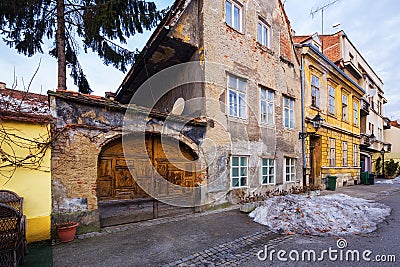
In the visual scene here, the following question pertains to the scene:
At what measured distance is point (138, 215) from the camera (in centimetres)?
621

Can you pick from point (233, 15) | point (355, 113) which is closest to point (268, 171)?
point (233, 15)

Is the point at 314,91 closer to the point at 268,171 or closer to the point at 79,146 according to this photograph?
the point at 268,171

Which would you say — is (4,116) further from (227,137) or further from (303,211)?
(303,211)

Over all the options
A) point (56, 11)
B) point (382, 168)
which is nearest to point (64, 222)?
point (56, 11)

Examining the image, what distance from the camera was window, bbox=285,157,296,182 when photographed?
10934 mm

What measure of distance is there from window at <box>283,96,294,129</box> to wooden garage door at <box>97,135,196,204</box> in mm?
5972

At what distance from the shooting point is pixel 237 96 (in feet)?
29.1

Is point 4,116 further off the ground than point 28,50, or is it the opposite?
point 28,50

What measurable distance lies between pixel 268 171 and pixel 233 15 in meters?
6.74

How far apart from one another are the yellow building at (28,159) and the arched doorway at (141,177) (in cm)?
123

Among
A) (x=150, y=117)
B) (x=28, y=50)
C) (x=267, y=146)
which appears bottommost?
(x=267, y=146)

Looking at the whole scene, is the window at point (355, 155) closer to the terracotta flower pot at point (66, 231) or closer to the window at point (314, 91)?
the window at point (314, 91)

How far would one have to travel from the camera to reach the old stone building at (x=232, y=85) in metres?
7.85

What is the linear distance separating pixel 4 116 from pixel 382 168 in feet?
104
